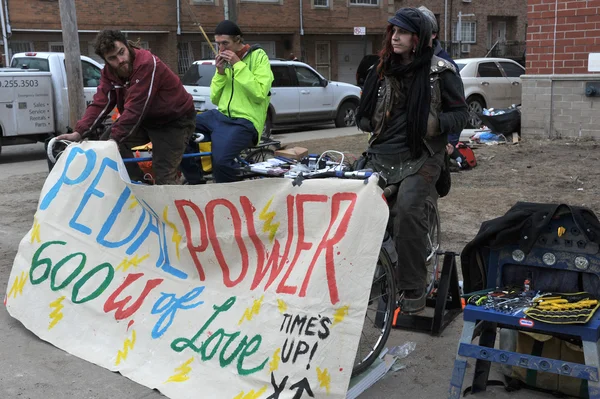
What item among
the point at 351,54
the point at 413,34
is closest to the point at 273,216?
the point at 413,34

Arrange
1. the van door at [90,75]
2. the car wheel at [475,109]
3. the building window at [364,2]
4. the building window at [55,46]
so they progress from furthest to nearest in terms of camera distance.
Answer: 1. the building window at [364,2]
2. the building window at [55,46]
3. the car wheel at [475,109]
4. the van door at [90,75]

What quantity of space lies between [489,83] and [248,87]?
1204 cm

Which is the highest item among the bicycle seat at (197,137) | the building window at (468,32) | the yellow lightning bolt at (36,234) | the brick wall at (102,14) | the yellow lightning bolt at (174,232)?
the brick wall at (102,14)

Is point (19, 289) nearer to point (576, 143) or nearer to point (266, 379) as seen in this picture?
point (266, 379)

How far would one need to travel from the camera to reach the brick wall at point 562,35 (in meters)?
Result: 11.8

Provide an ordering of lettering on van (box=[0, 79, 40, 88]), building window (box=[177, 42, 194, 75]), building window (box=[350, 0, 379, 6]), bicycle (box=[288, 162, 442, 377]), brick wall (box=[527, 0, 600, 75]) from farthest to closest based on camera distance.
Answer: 1. building window (box=[350, 0, 379, 6])
2. building window (box=[177, 42, 194, 75])
3. lettering on van (box=[0, 79, 40, 88])
4. brick wall (box=[527, 0, 600, 75])
5. bicycle (box=[288, 162, 442, 377])

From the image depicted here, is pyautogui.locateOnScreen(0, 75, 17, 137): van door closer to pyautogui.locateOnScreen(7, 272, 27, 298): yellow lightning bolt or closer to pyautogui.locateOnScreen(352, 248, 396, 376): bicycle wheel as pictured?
pyautogui.locateOnScreen(7, 272, 27, 298): yellow lightning bolt

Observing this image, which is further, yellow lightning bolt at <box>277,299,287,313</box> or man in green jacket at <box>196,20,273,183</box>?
man in green jacket at <box>196,20,273,183</box>

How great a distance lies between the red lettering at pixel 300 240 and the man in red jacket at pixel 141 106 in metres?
2.09

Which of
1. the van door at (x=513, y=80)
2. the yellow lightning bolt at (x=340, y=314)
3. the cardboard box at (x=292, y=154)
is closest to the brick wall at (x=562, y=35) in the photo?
the van door at (x=513, y=80)

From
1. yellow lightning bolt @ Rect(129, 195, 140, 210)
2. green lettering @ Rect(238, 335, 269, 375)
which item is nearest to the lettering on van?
yellow lightning bolt @ Rect(129, 195, 140, 210)

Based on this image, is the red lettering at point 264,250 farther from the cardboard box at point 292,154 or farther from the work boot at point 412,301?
the cardboard box at point 292,154

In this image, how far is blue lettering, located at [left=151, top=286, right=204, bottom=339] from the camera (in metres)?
3.97

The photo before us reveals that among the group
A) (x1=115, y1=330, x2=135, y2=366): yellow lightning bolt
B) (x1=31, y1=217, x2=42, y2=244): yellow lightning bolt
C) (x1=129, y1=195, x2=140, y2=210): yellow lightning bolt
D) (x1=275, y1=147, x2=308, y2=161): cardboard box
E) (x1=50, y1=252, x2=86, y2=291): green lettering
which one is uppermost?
Answer: (x1=129, y1=195, x2=140, y2=210): yellow lightning bolt
